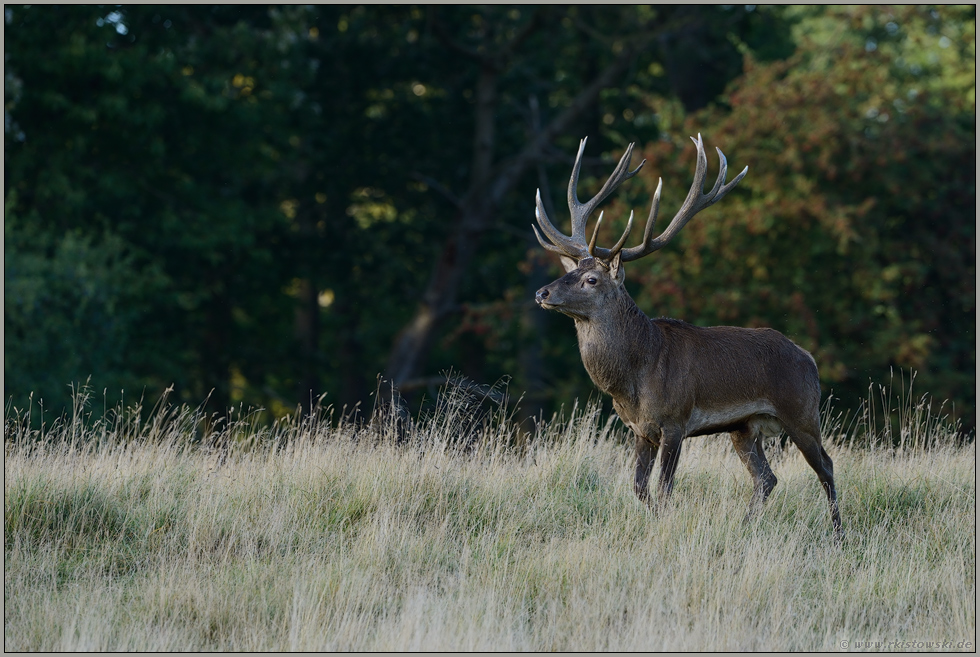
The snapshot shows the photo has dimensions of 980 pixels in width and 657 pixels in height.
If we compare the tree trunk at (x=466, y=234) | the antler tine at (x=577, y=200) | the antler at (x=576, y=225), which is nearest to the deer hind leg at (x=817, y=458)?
the antler at (x=576, y=225)

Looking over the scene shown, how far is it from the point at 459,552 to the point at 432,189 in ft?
51.6

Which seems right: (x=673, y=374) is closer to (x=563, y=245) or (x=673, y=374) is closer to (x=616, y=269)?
(x=616, y=269)

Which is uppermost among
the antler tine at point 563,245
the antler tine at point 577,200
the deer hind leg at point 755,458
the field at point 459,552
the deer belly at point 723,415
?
the antler tine at point 577,200

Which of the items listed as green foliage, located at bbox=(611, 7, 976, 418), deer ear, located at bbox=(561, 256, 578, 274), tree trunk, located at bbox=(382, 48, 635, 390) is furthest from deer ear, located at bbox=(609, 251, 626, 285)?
tree trunk, located at bbox=(382, 48, 635, 390)

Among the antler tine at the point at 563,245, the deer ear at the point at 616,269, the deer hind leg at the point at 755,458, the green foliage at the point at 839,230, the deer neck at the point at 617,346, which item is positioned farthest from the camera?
the green foliage at the point at 839,230

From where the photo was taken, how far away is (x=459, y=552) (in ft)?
18.5

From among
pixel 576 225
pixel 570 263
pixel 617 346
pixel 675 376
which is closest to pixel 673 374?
pixel 675 376

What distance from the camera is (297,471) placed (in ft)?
21.0

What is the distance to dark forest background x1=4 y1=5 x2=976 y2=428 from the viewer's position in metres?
15.3

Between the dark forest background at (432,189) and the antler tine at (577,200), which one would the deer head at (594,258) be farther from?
the dark forest background at (432,189)

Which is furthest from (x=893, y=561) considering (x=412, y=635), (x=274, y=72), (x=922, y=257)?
(x=274, y=72)

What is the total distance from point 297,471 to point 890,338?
10.9 meters

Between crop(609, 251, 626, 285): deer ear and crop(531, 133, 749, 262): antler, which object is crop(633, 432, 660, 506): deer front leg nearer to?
crop(609, 251, 626, 285): deer ear

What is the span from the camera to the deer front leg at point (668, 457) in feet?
19.5
